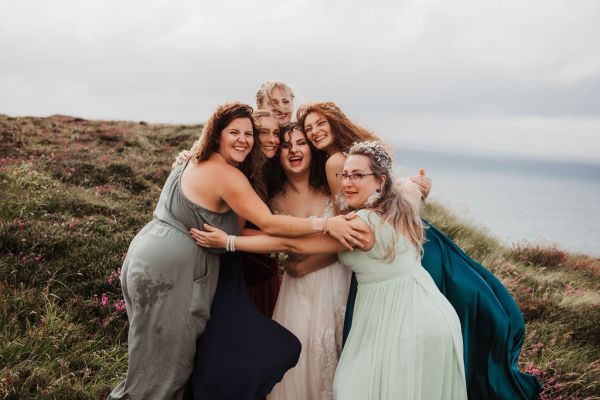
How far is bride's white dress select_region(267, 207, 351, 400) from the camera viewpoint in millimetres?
4309

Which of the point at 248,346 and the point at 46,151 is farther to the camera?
the point at 46,151

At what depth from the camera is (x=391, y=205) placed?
12.0 feet

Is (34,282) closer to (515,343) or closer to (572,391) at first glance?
(515,343)

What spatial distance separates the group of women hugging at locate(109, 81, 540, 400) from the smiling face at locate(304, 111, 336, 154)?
0.70 meters

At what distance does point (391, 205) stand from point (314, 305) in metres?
1.38

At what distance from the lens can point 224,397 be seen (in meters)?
3.56

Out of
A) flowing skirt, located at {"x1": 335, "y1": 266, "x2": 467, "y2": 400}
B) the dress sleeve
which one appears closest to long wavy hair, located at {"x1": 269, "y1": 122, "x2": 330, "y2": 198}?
the dress sleeve

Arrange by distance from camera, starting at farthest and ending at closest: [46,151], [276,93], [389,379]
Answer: [46,151]
[276,93]
[389,379]

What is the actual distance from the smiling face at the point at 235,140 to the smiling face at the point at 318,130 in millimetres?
1016

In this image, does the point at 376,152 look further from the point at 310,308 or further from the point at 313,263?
the point at 310,308

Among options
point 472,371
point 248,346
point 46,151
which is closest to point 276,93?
point 248,346

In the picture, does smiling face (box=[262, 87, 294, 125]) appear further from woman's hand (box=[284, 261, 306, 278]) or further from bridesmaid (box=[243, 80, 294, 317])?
woman's hand (box=[284, 261, 306, 278])

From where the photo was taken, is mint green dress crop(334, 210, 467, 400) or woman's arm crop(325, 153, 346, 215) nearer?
mint green dress crop(334, 210, 467, 400)

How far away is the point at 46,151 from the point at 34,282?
21.6 ft
